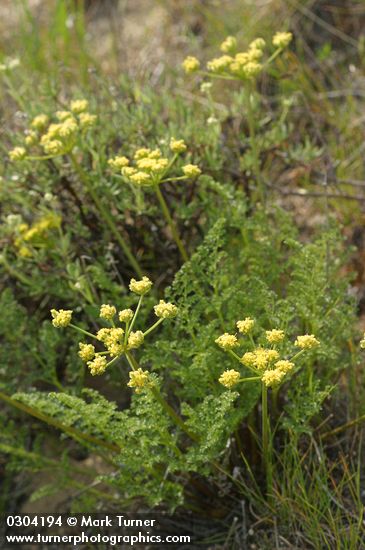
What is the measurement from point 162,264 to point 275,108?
164 cm

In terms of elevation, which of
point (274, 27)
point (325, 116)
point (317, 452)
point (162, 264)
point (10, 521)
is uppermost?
point (274, 27)

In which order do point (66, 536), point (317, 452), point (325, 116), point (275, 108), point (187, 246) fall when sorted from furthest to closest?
point (275, 108), point (325, 116), point (187, 246), point (66, 536), point (317, 452)

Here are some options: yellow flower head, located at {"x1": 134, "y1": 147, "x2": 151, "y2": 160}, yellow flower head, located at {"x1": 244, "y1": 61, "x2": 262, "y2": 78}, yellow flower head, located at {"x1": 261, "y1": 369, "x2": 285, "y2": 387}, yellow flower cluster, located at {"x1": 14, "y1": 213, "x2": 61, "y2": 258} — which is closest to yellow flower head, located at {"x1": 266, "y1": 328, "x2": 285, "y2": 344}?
yellow flower head, located at {"x1": 261, "y1": 369, "x2": 285, "y2": 387}

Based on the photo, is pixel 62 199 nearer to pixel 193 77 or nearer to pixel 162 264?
pixel 162 264

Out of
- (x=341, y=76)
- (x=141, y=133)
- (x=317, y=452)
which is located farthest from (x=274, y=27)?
(x=317, y=452)

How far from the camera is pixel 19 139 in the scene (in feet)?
9.67

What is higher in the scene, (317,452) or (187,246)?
(187,246)

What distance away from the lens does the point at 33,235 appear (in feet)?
9.19

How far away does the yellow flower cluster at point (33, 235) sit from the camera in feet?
9.12

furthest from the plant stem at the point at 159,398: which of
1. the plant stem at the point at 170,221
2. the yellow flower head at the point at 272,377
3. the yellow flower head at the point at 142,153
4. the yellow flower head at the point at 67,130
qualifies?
the yellow flower head at the point at 67,130

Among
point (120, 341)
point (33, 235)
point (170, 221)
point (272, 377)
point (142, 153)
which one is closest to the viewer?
point (272, 377)

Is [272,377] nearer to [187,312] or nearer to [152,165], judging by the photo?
[187,312]

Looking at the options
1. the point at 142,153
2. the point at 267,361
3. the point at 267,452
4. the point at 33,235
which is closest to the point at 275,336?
the point at 267,361

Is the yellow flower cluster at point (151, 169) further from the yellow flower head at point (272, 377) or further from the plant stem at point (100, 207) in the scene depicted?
the yellow flower head at point (272, 377)
